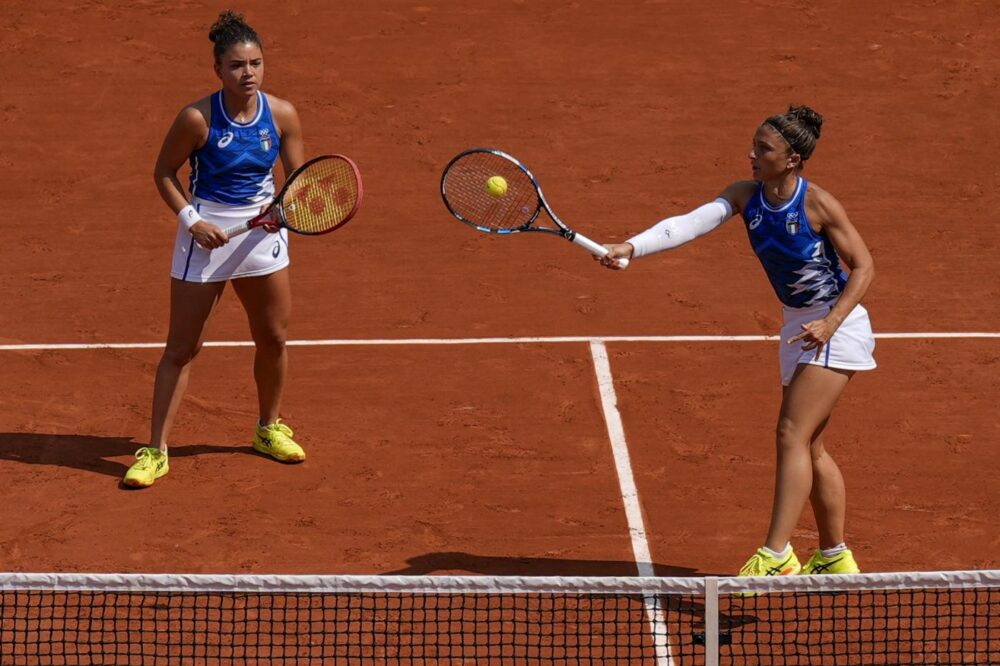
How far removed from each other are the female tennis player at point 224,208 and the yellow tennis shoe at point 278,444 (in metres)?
0.34

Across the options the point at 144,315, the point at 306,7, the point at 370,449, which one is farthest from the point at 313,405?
the point at 306,7

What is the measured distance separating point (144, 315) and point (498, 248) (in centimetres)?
275

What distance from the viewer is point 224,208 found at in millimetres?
8453

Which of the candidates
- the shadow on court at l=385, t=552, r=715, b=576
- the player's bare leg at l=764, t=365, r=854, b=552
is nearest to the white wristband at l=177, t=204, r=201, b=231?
the shadow on court at l=385, t=552, r=715, b=576

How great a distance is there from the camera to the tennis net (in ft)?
22.4

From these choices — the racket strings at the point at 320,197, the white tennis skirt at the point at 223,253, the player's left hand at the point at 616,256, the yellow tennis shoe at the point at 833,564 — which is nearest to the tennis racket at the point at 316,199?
the racket strings at the point at 320,197

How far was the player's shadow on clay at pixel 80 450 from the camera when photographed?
9000mm

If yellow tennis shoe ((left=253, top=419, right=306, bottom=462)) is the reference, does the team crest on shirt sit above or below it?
above

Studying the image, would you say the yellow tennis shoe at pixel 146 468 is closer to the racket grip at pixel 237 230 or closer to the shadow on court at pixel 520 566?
the racket grip at pixel 237 230

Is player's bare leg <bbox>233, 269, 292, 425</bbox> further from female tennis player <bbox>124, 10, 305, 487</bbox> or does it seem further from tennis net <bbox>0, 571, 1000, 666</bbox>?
tennis net <bbox>0, 571, 1000, 666</bbox>

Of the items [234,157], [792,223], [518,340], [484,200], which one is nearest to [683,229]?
[792,223]

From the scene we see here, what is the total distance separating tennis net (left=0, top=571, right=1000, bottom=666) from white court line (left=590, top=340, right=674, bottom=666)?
0.02 meters

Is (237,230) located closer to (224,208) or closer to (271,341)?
(224,208)

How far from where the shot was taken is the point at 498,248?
40.0 ft
